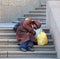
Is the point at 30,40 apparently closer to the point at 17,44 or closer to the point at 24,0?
the point at 17,44

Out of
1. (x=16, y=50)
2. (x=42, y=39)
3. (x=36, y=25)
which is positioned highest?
(x=36, y=25)

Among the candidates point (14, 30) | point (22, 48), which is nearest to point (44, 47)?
point (22, 48)

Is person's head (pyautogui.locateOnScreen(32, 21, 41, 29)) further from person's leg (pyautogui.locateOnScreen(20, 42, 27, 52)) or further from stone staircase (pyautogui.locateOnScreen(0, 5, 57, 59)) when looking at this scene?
person's leg (pyautogui.locateOnScreen(20, 42, 27, 52))

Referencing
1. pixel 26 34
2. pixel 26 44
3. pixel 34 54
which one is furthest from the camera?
pixel 26 34

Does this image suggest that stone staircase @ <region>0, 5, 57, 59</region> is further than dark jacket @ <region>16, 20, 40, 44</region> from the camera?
No

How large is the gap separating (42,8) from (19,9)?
1036mm

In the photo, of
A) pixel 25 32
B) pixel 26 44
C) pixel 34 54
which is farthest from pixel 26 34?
pixel 34 54

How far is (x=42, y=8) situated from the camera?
510 inches

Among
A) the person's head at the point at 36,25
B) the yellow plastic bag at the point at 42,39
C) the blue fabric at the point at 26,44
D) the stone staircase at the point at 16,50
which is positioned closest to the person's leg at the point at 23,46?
the blue fabric at the point at 26,44

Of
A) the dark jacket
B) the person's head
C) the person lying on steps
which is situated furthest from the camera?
the person's head

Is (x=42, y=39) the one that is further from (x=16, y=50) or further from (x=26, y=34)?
(x=16, y=50)

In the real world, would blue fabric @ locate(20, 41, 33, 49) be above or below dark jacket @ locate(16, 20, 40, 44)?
below

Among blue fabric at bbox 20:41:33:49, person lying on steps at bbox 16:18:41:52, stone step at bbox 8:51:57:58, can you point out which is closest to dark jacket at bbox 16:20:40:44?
person lying on steps at bbox 16:18:41:52

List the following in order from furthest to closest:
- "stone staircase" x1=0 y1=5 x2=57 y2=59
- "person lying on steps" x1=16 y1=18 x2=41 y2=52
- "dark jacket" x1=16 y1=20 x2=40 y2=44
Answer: "dark jacket" x1=16 y1=20 x2=40 y2=44 < "person lying on steps" x1=16 y1=18 x2=41 y2=52 < "stone staircase" x1=0 y1=5 x2=57 y2=59
